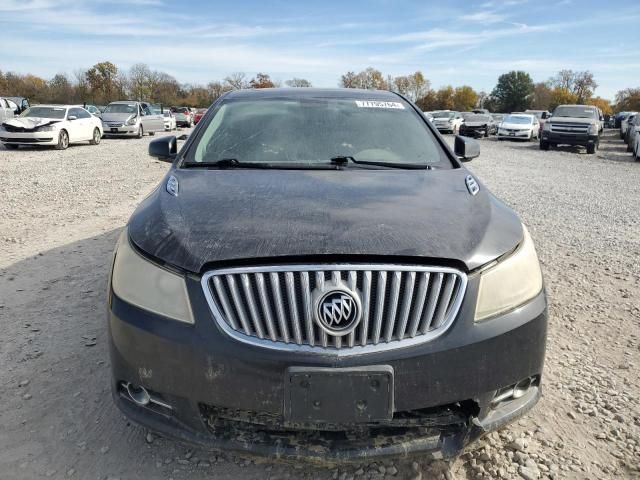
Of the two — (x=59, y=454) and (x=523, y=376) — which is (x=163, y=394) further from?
(x=523, y=376)

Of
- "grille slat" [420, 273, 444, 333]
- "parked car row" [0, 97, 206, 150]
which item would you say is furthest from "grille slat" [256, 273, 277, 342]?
"parked car row" [0, 97, 206, 150]

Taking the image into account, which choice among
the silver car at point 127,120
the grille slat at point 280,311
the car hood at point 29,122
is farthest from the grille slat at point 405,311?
the silver car at point 127,120

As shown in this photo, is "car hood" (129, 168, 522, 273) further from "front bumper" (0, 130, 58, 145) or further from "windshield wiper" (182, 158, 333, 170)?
"front bumper" (0, 130, 58, 145)

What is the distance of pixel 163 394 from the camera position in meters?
1.88

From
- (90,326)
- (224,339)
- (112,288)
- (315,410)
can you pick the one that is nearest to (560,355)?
(315,410)

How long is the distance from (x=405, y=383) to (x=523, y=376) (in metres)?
0.52

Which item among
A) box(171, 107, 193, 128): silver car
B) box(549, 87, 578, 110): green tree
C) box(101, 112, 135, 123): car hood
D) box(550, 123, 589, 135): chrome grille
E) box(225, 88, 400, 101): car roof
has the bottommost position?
box(171, 107, 193, 128): silver car

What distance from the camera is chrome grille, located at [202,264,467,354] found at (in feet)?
5.74

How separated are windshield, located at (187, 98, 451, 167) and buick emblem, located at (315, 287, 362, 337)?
1349mm

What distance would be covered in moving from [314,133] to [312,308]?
1762mm

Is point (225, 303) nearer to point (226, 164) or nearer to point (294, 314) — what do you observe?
point (294, 314)

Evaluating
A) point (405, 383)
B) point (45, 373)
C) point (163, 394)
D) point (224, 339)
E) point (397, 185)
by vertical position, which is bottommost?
point (45, 373)

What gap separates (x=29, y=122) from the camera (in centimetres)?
1553

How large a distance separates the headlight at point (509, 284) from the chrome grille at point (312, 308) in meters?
0.15
